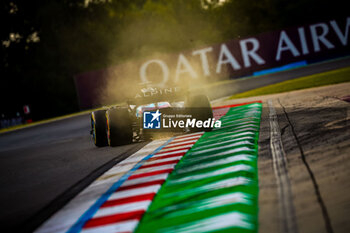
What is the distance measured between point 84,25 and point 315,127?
48399mm

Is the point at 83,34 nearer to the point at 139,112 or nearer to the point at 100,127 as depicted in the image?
the point at 100,127

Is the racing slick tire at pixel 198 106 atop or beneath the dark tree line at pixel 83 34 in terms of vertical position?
beneath

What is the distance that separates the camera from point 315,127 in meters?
7.16

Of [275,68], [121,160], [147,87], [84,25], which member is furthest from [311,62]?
[84,25]

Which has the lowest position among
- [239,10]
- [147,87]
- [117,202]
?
[117,202]

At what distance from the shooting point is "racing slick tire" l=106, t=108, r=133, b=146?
8523 mm

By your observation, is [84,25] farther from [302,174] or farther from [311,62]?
[302,174]

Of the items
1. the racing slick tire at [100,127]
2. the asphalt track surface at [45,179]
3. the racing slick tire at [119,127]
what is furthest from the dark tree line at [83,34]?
the racing slick tire at [119,127]

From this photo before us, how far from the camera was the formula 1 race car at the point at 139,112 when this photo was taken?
852 cm

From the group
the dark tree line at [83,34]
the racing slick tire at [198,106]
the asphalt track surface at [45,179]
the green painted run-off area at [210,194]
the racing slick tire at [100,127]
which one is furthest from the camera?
the dark tree line at [83,34]

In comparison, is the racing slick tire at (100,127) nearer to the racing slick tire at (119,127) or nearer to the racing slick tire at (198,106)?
the racing slick tire at (119,127)

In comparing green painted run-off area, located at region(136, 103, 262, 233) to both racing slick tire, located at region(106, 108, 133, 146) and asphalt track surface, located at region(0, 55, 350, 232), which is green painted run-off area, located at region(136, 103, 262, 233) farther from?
racing slick tire, located at region(106, 108, 133, 146)

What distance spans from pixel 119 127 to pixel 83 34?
44.0 m

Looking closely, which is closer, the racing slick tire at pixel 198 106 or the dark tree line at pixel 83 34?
A: the racing slick tire at pixel 198 106
